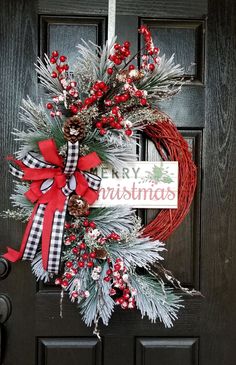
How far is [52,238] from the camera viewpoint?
1.01 metres

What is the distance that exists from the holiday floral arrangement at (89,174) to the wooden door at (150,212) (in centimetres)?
14

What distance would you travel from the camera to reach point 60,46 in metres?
1.19

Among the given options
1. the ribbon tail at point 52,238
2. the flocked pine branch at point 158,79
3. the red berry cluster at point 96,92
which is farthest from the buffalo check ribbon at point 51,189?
the flocked pine branch at point 158,79

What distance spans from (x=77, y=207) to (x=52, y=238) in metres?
0.10

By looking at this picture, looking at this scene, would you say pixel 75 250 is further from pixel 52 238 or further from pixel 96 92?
pixel 96 92

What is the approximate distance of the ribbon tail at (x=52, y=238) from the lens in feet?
3.32

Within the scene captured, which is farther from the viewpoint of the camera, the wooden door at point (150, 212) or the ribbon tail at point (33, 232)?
the wooden door at point (150, 212)

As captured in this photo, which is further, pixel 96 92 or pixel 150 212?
pixel 150 212

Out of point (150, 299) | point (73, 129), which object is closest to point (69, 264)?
point (150, 299)

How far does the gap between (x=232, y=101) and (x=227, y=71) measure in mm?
89

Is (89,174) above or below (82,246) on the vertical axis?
above

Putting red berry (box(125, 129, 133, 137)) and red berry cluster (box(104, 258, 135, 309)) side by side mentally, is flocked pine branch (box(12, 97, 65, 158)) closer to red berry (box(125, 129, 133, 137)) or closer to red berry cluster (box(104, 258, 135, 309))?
red berry (box(125, 129, 133, 137))

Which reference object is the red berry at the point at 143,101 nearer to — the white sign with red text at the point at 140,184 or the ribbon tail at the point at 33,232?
the white sign with red text at the point at 140,184

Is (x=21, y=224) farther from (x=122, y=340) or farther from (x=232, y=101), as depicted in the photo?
(x=232, y=101)
